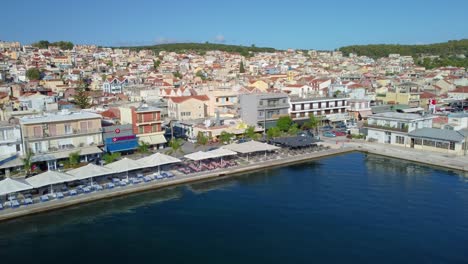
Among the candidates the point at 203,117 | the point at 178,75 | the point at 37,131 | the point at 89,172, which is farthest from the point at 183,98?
the point at 178,75

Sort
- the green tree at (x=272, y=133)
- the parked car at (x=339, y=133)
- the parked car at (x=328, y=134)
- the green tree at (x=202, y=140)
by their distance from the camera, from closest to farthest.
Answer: the green tree at (x=202, y=140)
the green tree at (x=272, y=133)
the parked car at (x=328, y=134)
the parked car at (x=339, y=133)

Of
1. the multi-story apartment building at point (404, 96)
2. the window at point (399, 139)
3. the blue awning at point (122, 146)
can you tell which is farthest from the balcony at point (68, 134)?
the multi-story apartment building at point (404, 96)

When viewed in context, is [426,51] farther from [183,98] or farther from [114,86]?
[183,98]

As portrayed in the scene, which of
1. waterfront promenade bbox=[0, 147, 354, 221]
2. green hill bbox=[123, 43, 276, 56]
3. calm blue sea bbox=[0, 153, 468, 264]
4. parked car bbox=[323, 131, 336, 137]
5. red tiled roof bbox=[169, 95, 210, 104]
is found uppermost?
green hill bbox=[123, 43, 276, 56]

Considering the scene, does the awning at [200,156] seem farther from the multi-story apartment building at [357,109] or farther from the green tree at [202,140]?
the multi-story apartment building at [357,109]

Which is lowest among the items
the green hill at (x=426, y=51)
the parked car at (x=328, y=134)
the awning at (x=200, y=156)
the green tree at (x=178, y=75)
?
the parked car at (x=328, y=134)

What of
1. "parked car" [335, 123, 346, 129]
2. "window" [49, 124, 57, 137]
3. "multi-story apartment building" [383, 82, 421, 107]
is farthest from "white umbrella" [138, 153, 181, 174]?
"multi-story apartment building" [383, 82, 421, 107]

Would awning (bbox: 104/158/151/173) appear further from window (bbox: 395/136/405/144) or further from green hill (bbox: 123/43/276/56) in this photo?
green hill (bbox: 123/43/276/56)
